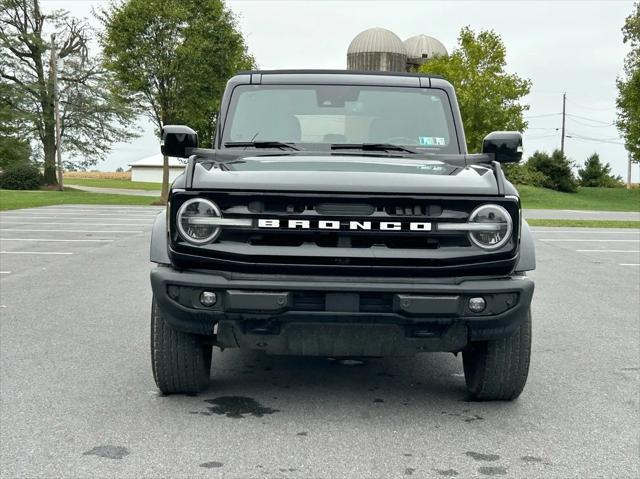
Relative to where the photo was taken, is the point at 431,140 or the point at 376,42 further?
the point at 376,42

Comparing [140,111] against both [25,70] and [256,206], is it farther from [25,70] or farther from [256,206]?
[256,206]

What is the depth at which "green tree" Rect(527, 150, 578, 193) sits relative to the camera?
4898 centimetres

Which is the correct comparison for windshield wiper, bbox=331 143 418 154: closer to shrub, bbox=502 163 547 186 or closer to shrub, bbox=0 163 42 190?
shrub, bbox=0 163 42 190

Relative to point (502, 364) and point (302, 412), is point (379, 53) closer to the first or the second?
point (502, 364)

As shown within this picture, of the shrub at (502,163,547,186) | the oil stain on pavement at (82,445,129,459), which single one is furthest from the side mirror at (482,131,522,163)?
the shrub at (502,163,547,186)

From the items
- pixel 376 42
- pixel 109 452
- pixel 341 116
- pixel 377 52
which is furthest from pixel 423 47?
pixel 109 452

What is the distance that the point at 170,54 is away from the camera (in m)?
31.9

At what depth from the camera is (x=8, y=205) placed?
82.7 ft

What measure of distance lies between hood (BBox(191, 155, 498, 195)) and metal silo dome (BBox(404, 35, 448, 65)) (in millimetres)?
54280

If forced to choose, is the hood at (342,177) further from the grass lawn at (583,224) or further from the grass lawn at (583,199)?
the grass lawn at (583,199)

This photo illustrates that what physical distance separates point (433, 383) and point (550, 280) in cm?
566

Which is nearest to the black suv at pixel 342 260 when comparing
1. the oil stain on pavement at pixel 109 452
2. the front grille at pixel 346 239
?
the front grille at pixel 346 239

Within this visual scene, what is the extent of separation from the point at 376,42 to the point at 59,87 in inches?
835

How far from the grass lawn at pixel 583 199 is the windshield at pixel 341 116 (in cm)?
3102
